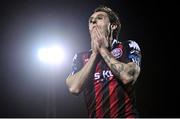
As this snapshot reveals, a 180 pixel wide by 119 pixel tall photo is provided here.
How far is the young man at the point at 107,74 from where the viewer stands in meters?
2.99

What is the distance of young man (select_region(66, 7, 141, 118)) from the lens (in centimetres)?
299

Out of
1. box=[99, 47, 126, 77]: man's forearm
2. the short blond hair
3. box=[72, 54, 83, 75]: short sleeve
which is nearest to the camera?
box=[99, 47, 126, 77]: man's forearm

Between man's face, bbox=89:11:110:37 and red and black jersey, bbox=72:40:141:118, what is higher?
man's face, bbox=89:11:110:37

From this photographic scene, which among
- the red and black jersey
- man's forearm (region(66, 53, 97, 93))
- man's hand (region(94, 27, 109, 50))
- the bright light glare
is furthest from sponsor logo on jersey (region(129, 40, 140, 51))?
the bright light glare

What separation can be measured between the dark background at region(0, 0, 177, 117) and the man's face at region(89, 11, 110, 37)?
0.09m

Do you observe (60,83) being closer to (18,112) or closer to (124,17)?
(18,112)

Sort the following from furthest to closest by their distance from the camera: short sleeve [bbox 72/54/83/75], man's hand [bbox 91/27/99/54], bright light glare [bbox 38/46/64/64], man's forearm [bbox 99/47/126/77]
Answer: bright light glare [bbox 38/46/64/64]
short sleeve [bbox 72/54/83/75]
man's hand [bbox 91/27/99/54]
man's forearm [bbox 99/47/126/77]

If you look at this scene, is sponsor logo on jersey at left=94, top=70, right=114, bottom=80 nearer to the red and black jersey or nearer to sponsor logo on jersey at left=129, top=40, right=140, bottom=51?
the red and black jersey

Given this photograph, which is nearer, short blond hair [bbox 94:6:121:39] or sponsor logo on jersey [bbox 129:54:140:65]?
sponsor logo on jersey [bbox 129:54:140:65]

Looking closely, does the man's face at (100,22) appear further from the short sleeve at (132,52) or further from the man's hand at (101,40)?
the short sleeve at (132,52)

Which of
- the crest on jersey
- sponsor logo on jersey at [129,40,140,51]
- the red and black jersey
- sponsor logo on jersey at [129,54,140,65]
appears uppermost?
sponsor logo on jersey at [129,40,140,51]

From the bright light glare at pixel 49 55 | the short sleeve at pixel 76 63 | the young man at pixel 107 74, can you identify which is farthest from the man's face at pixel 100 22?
the bright light glare at pixel 49 55

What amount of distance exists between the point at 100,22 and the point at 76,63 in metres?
0.39

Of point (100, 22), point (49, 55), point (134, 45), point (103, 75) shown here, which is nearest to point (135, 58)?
point (134, 45)
